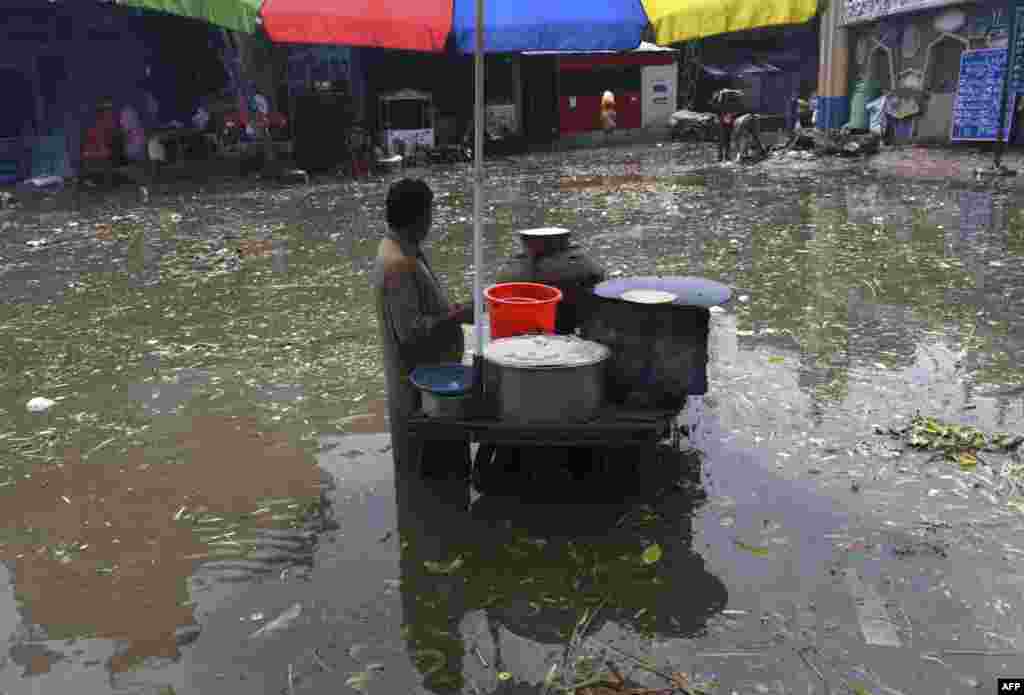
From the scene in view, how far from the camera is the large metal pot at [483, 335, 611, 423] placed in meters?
3.54

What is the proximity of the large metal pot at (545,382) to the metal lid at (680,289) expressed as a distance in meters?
0.43

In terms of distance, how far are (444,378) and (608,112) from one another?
24.0m

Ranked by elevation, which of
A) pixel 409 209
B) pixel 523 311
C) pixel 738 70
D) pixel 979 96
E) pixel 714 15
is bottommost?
pixel 523 311

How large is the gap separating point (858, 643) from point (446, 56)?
23328 millimetres

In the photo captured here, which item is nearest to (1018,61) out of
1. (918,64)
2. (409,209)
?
(918,64)

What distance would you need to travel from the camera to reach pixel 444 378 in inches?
151

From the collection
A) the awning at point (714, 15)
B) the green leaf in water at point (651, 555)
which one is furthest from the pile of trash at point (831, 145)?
the green leaf in water at point (651, 555)

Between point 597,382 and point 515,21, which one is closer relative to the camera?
point 597,382

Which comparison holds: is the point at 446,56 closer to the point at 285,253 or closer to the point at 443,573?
the point at 285,253

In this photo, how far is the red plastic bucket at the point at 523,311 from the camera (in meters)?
4.02

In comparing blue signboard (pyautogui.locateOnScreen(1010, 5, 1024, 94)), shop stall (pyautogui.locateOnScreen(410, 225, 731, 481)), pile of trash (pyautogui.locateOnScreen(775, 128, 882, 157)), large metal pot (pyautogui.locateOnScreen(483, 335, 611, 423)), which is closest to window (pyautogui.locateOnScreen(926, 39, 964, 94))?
pile of trash (pyautogui.locateOnScreen(775, 128, 882, 157))

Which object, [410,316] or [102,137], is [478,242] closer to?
[410,316]

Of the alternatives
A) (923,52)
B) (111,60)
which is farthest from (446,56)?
(923,52)

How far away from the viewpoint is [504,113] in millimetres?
25391
